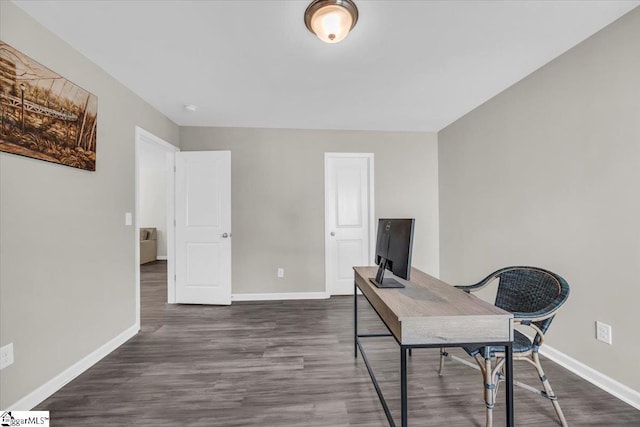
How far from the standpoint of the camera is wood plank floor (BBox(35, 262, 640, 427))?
5.48ft

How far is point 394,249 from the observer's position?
5.67 ft

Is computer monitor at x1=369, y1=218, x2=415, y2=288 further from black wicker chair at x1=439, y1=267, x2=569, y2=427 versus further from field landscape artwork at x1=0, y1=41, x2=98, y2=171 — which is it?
field landscape artwork at x1=0, y1=41, x2=98, y2=171

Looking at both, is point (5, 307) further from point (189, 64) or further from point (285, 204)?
point (285, 204)

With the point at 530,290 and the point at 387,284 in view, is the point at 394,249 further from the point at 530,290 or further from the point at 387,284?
the point at 530,290

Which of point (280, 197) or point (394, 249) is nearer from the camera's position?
point (394, 249)

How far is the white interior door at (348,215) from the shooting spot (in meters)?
4.13

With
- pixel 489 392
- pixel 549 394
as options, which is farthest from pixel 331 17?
pixel 549 394

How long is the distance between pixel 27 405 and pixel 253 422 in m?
1.38

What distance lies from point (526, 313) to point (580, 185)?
1.25m

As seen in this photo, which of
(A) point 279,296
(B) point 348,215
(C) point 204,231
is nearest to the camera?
(C) point 204,231

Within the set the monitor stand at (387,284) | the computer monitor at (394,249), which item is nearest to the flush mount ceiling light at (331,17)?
the computer monitor at (394,249)

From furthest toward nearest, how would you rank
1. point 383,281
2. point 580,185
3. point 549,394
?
point 580,185 → point 383,281 → point 549,394

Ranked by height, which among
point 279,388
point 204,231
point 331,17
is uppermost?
point 331,17

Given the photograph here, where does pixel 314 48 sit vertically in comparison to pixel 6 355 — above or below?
above
